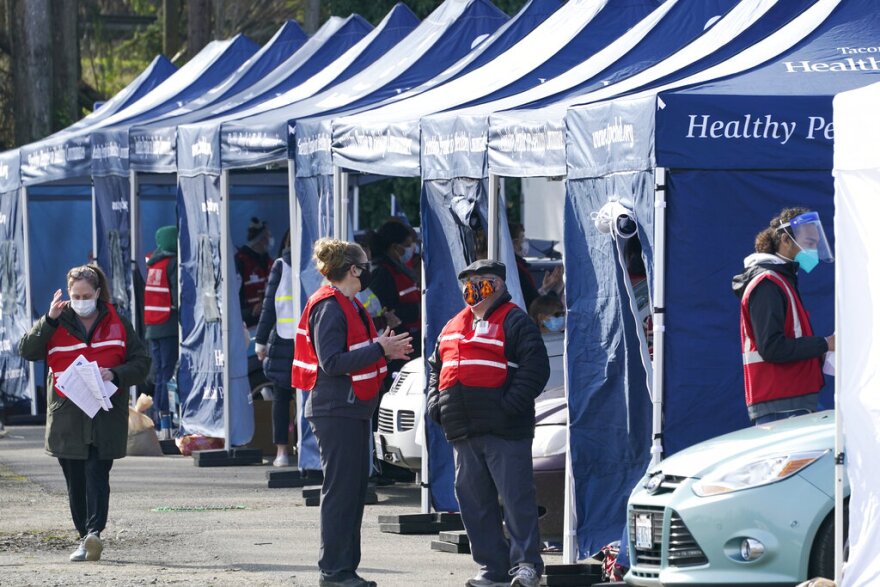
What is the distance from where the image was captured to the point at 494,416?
962 centimetres

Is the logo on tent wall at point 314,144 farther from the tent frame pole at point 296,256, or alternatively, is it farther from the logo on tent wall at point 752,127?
the logo on tent wall at point 752,127

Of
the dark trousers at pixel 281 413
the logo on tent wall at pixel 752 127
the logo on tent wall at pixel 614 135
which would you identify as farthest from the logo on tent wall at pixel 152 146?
the logo on tent wall at pixel 752 127

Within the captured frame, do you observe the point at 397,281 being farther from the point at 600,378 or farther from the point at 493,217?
the point at 600,378

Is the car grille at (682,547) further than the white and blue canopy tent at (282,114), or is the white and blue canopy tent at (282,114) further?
the white and blue canopy tent at (282,114)

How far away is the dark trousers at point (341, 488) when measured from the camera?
9.76m

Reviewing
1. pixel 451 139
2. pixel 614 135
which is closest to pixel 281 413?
pixel 451 139

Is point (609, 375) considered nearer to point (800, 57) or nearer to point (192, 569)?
point (800, 57)

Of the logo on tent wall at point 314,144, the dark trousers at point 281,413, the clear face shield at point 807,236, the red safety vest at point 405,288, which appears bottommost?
the dark trousers at point 281,413

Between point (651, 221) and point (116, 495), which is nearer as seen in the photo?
point (651, 221)

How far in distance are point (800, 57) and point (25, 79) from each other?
2680 cm

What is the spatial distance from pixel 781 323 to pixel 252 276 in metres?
11.5

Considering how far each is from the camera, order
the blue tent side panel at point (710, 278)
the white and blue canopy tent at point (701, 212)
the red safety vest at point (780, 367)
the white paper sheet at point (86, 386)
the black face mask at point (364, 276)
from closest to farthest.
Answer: the red safety vest at point (780, 367)
the white and blue canopy tent at point (701, 212)
the blue tent side panel at point (710, 278)
the black face mask at point (364, 276)
the white paper sheet at point (86, 386)

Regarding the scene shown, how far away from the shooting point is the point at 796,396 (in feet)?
30.8

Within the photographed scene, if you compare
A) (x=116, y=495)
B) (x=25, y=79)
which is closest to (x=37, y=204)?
(x=116, y=495)
